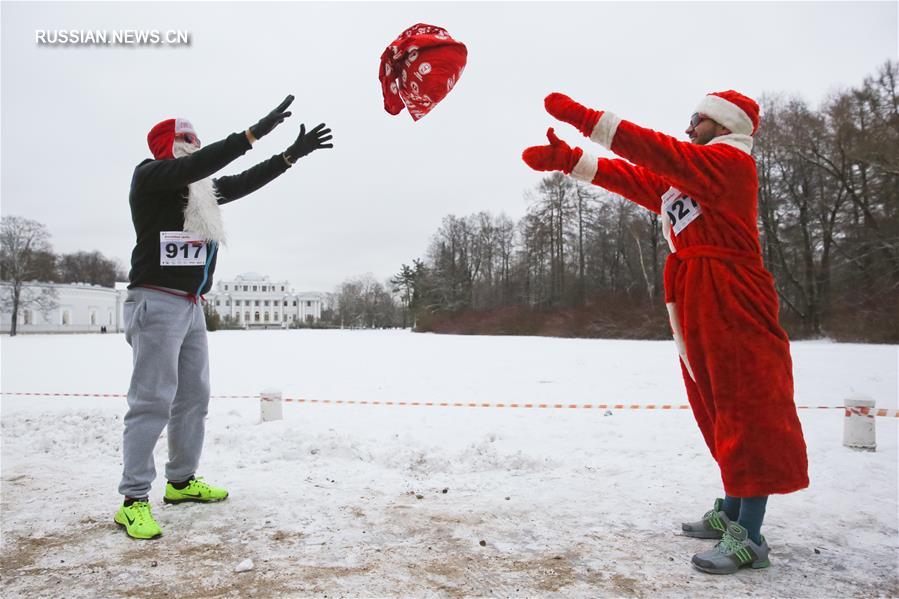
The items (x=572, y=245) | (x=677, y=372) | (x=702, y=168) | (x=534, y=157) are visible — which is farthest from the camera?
(x=572, y=245)

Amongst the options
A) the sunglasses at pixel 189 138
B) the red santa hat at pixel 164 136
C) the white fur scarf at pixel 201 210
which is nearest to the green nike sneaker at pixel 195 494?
the white fur scarf at pixel 201 210

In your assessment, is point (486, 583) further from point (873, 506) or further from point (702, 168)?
point (873, 506)

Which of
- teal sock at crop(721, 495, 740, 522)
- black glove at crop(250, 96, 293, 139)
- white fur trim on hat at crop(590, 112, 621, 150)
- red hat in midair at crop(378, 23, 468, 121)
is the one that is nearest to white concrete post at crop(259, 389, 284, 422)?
black glove at crop(250, 96, 293, 139)

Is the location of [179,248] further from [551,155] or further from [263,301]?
[263,301]

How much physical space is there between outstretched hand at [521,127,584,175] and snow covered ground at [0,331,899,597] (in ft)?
6.27

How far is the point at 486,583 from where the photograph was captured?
229 cm

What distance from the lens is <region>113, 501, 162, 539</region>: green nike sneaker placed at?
275cm

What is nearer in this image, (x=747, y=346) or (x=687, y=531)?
(x=747, y=346)

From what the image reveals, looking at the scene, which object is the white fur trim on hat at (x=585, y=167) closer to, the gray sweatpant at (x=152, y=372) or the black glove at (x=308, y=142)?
the black glove at (x=308, y=142)

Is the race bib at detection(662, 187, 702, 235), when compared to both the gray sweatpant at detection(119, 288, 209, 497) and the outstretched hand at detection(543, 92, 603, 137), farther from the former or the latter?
the gray sweatpant at detection(119, 288, 209, 497)

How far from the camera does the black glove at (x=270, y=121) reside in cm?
304

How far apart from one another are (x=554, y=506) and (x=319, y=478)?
5.45 feet

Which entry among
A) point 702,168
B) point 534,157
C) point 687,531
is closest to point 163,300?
point 534,157

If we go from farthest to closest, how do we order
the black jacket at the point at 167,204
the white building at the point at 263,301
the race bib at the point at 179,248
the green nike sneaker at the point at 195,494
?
the white building at the point at 263,301
the green nike sneaker at the point at 195,494
the race bib at the point at 179,248
the black jacket at the point at 167,204
